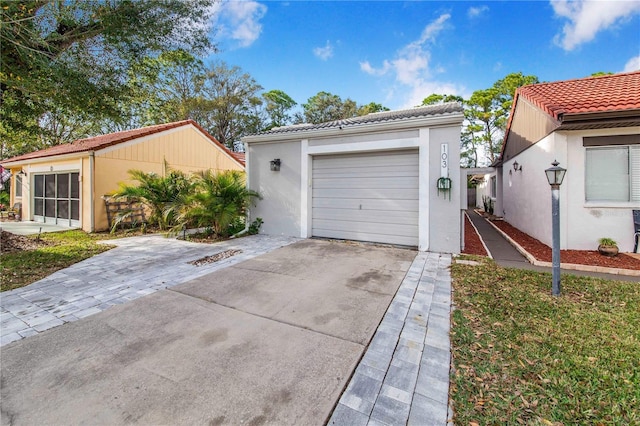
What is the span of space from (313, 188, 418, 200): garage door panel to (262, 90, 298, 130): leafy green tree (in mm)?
→ 20922

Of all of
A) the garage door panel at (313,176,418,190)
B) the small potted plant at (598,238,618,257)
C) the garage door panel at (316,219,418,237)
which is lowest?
the small potted plant at (598,238,618,257)

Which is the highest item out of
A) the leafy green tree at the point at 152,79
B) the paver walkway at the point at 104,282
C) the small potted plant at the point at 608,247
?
the leafy green tree at the point at 152,79

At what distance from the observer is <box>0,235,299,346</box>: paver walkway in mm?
3202

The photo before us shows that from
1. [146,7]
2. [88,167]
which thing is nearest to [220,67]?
[88,167]

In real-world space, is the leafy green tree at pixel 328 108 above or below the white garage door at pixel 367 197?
above

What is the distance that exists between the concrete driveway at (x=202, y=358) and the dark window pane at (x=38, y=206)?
13.3m

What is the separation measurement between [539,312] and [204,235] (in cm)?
807

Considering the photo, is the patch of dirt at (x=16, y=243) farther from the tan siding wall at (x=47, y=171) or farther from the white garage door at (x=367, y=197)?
the white garage door at (x=367, y=197)

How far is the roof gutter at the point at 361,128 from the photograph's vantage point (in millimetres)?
5861

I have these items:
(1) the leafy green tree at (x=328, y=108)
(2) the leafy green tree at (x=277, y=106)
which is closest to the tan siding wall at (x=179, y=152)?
(2) the leafy green tree at (x=277, y=106)

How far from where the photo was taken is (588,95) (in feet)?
21.4

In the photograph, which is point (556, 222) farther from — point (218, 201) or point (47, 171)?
point (47, 171)

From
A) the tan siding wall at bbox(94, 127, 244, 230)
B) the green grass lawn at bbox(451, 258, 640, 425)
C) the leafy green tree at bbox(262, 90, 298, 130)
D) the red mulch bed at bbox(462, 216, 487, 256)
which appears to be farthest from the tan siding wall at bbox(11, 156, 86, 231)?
the leafy green tree at bbox(262, 90, 298, 130)

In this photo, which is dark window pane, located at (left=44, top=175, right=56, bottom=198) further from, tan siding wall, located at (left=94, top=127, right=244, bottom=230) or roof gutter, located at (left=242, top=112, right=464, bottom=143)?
roof gutter, located at (left=242, top=112, right=464, bottom=143)
